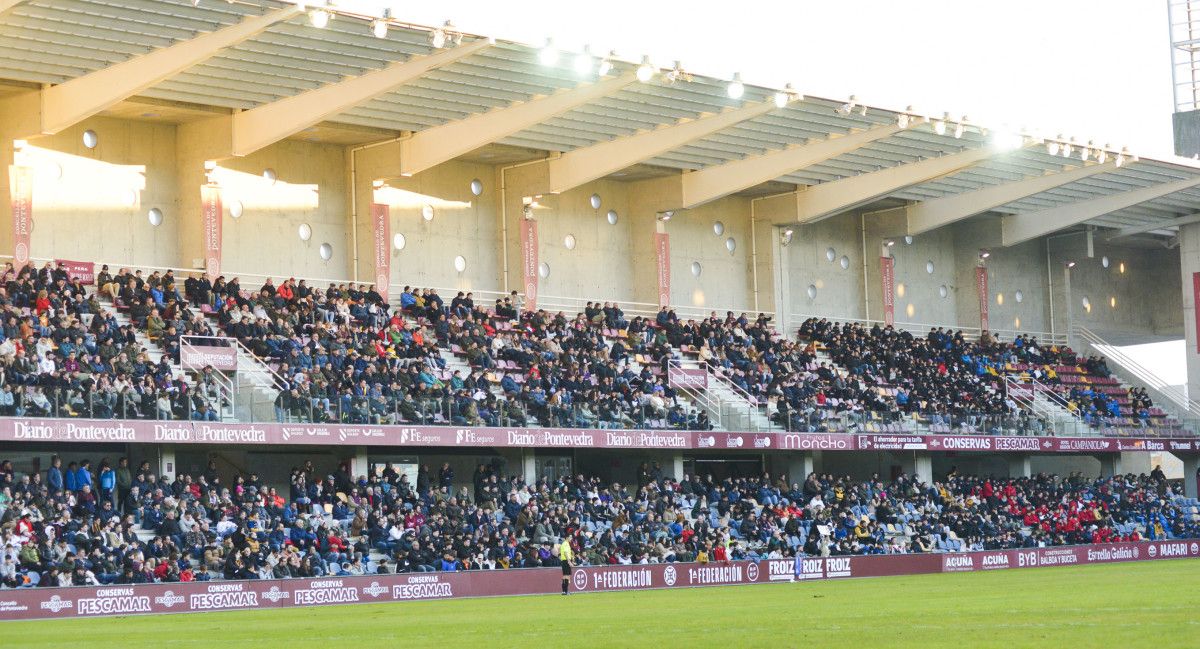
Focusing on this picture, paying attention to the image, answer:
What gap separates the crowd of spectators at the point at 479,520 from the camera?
28547 millimetres

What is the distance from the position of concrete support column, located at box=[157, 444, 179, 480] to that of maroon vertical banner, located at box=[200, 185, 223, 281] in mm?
6123

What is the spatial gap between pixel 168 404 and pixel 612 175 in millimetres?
19274

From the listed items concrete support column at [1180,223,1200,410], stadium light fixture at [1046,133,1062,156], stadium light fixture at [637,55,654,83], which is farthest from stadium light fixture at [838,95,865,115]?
concrete support column at [1180,223,1200,410]

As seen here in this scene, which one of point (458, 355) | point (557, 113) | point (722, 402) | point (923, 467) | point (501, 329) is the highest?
point (557, 113)

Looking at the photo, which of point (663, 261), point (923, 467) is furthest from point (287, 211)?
point (923, 467)

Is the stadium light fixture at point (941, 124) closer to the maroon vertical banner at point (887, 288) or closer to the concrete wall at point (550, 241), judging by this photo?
the concrete wall at point (550, 241)

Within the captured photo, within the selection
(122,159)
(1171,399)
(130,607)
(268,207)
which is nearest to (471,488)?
(268,207)

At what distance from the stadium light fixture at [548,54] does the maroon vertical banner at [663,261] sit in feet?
43.5

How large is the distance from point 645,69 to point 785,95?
14.4 ft

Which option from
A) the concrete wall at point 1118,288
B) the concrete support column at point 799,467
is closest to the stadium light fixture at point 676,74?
the concrete support column at point 799,467

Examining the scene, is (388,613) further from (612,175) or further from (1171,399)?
(1171,399)

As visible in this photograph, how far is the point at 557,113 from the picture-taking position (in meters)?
38.3

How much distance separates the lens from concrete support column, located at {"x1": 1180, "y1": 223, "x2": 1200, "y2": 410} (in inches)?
2237

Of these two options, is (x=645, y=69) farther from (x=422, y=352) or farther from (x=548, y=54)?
(x=422, y=352)
